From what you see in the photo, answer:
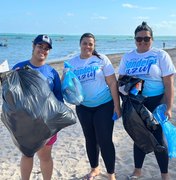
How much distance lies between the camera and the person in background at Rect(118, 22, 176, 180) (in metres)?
3.36

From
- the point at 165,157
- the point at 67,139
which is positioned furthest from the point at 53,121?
the point at 67,139

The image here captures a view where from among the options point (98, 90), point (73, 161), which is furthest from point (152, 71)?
point (73, 161)

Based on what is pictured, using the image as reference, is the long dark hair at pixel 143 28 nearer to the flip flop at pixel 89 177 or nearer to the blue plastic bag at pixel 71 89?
the blue plastic bag at pixel 71 89

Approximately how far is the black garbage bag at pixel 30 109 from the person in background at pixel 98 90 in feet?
2.05

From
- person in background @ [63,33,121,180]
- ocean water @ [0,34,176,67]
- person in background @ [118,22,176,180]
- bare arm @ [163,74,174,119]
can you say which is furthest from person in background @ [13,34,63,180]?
ocean water @ [0,34,176,67]

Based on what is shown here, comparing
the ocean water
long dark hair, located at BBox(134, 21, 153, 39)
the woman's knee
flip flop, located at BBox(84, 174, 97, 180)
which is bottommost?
the ocean water

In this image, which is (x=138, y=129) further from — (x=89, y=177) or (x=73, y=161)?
(x=73, y=161)

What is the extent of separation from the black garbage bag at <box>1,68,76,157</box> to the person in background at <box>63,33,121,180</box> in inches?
24.7

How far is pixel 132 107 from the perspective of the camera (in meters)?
3.39

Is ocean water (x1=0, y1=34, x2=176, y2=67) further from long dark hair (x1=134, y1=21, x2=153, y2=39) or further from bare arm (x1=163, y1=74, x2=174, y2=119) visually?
bare arm (x1=163, y1=74, x2=174, y2=119)

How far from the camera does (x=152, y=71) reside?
11.0 feet

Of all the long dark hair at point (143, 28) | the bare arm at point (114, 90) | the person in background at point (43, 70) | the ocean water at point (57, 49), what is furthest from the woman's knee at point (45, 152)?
the ocean water at point (57, 49)

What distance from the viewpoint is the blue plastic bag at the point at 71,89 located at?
10.6 feet

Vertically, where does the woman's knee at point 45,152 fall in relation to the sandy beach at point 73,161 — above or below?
above
